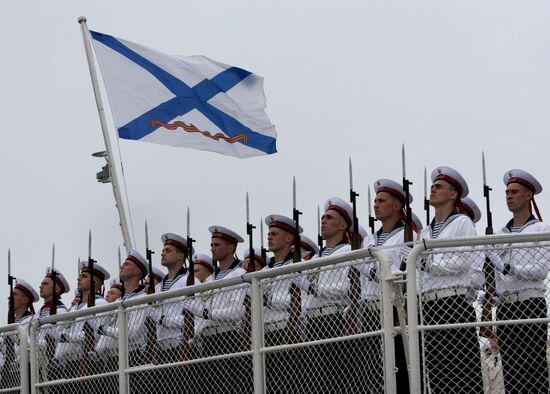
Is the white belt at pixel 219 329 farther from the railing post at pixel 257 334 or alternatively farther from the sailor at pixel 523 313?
the sailor at pixel 523 313

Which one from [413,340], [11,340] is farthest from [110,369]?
[413,340]

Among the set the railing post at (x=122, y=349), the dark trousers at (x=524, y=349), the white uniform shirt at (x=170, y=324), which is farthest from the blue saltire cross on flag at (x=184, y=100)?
the dark trousers at (x=524, y=349)

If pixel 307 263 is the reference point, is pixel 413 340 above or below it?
below

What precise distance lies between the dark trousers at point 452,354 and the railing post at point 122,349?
2.84 m

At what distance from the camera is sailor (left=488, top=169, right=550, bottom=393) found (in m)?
9.08

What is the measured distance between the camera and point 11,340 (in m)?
12.7

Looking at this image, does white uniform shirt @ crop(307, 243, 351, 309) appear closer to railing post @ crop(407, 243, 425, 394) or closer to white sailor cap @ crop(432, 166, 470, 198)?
railing post @ crop(407, 243, 425, 394)

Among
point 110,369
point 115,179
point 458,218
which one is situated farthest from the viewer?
point 115,179

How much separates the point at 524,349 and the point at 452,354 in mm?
452

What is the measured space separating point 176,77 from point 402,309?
807 centimetres

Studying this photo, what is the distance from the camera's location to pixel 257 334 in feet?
32.9

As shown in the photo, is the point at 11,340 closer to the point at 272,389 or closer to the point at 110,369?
the point at 110,369

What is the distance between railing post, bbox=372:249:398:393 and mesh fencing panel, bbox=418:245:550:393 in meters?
0.19

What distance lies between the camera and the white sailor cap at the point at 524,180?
10.6m
